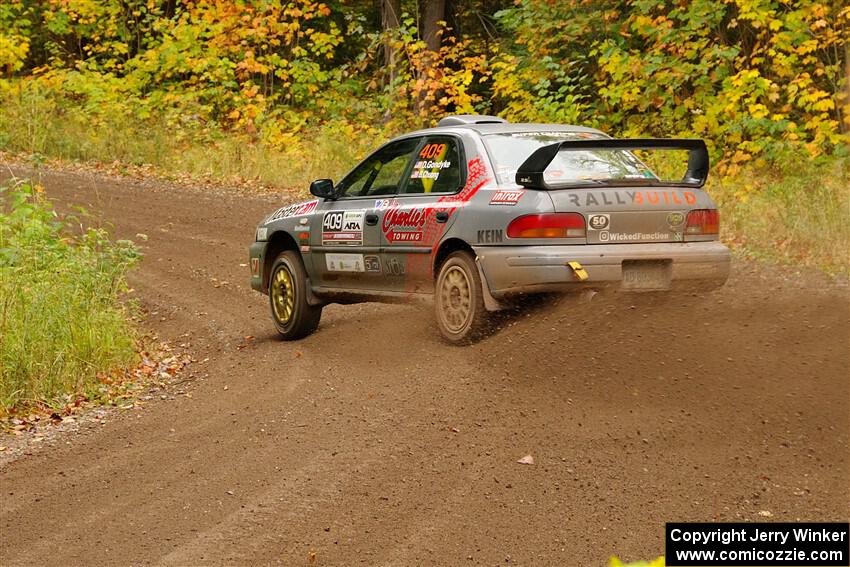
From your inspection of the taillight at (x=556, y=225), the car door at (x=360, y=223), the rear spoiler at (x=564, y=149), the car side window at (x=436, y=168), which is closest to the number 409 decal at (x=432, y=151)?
the car side window at (x=436, y=168)

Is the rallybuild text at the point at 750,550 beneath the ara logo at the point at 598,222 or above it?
beneath

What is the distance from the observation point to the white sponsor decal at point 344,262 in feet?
30.6

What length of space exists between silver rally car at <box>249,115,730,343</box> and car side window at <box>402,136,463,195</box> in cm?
1

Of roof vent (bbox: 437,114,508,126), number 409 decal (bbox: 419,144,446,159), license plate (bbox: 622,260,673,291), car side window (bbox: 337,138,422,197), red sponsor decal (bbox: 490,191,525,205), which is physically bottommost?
license plate (bbox: 622,260,673,291)

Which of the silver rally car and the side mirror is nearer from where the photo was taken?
the silver rally car

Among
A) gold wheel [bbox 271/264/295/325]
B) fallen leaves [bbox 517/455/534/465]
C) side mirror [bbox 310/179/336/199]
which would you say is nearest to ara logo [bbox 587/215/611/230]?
fallen leaves [bbox 517/455/534/465]

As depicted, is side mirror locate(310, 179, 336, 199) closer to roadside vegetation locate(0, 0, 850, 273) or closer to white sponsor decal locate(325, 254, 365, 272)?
white sponsor decal locate(325, 254, 365, 272)

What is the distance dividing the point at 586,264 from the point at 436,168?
68.1 inches

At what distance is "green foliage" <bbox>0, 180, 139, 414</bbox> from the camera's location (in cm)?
897

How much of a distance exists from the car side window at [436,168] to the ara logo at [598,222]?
3.87 ft

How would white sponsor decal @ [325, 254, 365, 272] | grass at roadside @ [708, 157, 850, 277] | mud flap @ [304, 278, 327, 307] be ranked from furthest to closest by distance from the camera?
grass at roadside @ [708, 157, 850, 277], mud flap @ [304, 278, 327, 307], white sponsor decal @ [325, 254, 365, 272]

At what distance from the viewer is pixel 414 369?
807cm

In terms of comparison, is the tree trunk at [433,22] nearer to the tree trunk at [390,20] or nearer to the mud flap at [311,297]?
the tree trunk at [390,20]

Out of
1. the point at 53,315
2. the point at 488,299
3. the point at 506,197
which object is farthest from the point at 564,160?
the point at 53,315
